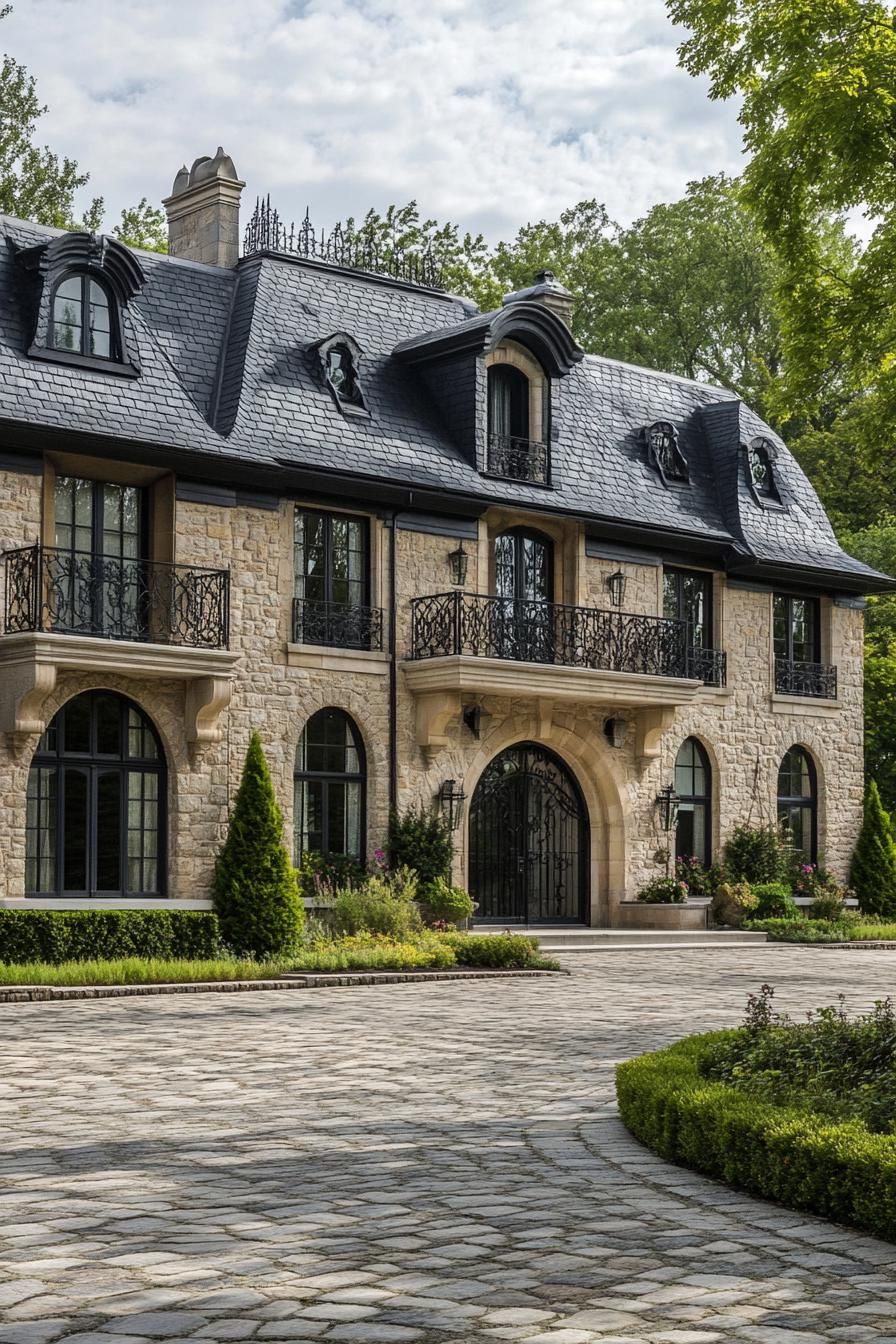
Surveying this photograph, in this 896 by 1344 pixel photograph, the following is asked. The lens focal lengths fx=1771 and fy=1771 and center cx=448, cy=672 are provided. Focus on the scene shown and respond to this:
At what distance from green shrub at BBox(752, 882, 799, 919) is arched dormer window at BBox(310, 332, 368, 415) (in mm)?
10310

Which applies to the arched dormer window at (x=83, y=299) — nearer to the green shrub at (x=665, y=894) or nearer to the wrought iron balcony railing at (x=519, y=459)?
the wrought iron balcony railing at (x=519, y=459)

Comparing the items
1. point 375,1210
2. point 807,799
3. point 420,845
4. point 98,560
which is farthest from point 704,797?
point 375,1210

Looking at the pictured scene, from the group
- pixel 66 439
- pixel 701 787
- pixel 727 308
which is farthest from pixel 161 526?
pixel 727 308

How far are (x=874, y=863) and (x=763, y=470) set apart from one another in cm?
749

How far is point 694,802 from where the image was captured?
30.4m

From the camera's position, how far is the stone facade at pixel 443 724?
22922mm

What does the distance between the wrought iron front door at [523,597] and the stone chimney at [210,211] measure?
20.5 feet

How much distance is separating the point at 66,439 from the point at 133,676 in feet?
10.0

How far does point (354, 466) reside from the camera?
82.3ft

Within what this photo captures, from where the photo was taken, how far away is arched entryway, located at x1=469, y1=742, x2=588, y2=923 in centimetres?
2733

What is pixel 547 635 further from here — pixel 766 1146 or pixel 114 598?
pixel 766 1146

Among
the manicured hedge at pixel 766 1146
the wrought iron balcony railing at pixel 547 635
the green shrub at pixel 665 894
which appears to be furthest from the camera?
the green shrub at pixel 665 894

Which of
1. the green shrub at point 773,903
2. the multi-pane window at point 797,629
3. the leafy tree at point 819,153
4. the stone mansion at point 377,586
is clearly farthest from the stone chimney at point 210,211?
the leafy tree at point 819,153

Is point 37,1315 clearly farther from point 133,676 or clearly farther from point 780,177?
point 133,676
